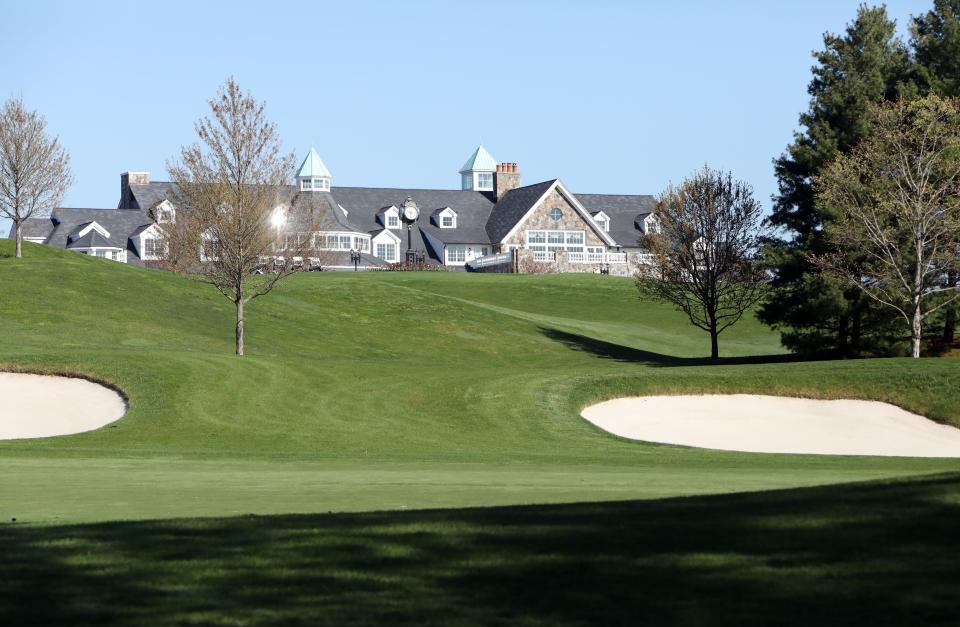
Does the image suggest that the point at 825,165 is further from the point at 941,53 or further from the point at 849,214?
the point at 941,53

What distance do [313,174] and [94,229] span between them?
79.5ft

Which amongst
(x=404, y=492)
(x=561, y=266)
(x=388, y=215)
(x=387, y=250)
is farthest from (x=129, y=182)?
(x=404, y=492)

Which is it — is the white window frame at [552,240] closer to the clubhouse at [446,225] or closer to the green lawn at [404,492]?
the clubhouse at [446,225]

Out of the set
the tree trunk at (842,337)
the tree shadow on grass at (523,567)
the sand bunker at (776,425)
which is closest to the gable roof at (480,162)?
the tree trunk at (842,337)

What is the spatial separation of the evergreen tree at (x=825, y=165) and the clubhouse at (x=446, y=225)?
45.3 metres

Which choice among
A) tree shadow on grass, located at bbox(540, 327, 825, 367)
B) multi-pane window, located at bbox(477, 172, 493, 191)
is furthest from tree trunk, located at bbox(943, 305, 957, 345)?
multi-pane window, located at bbox(477, 172, 493, 191)

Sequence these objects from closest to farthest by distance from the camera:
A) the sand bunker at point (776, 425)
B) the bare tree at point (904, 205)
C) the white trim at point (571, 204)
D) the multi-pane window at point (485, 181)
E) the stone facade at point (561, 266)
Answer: the sand bunker at point (776, 425) → the bare tree at point (904, 205) → the stone facade at point (561, 266) → the white trim at point (571, 204) → the multi-pane window at point (485, 181)

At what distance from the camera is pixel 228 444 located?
1072 inches

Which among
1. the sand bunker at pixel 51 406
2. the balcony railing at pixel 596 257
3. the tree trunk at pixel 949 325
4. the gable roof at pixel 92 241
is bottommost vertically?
the sand bunker at pixel 51 406

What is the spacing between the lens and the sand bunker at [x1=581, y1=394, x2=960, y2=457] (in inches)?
1210

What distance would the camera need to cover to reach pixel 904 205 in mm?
45750

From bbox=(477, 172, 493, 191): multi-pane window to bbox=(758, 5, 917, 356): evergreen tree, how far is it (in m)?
73.8

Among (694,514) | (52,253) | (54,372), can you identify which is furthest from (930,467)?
(52,253)

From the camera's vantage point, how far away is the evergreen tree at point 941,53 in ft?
178
